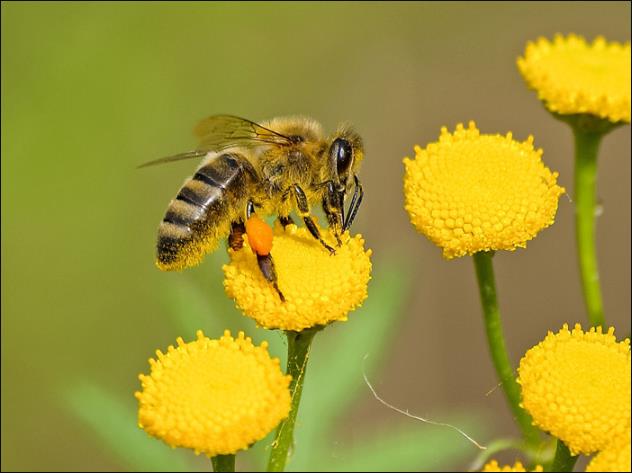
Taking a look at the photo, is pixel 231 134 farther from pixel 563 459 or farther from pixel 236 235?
pixel 563 459

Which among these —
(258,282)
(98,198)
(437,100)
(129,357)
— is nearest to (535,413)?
(258,282)

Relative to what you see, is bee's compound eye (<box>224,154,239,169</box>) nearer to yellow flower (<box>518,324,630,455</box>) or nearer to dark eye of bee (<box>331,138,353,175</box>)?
dark eye of bee (<box>331,138,353,175</box>)

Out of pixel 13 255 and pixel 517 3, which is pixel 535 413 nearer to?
pixel 13 255

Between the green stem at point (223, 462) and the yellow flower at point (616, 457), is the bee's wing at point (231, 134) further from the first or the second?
the yellow flower at point (616, 457)

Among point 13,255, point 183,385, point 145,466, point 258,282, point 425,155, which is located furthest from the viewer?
point 13,255

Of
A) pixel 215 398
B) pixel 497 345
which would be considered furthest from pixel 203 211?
pixel 497 345

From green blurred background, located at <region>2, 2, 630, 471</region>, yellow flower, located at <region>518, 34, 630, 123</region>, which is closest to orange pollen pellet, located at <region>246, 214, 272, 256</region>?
yellow flower, located at <region>518, 34, 630, 123</region>
